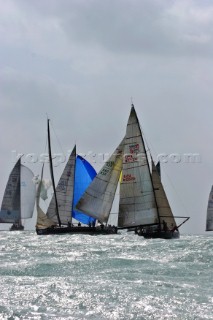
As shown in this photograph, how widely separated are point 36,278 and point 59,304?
6.23 metres

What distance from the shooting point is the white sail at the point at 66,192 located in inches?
3314

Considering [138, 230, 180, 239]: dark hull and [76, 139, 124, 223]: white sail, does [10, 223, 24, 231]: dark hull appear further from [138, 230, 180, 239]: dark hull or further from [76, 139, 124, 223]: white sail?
[138, 230, 180, 239]: dark hull

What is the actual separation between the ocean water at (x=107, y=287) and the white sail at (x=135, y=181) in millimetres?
20858

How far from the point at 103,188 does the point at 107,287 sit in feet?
142

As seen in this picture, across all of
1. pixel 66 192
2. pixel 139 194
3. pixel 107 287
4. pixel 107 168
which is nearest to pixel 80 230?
pixel 66 192

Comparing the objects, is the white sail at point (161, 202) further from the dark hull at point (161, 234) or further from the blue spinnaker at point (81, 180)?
the blue spinnaker at point (81, 180)

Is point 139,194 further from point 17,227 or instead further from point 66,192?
point 17,227

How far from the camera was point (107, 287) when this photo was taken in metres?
26.0

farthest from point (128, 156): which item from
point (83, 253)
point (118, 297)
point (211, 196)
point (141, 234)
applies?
point (211, 196)

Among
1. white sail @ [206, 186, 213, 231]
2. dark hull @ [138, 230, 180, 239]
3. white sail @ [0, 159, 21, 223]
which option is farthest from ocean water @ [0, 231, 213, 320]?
white sail @ [0, 159, 21, 223]

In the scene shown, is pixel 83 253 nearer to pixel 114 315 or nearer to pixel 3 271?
pixel 3 271

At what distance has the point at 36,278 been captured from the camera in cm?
2877

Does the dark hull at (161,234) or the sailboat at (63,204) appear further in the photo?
the sailboat at (63,204)

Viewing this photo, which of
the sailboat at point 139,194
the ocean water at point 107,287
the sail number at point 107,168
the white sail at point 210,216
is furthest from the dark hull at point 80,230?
the ocean water at point 107,287
